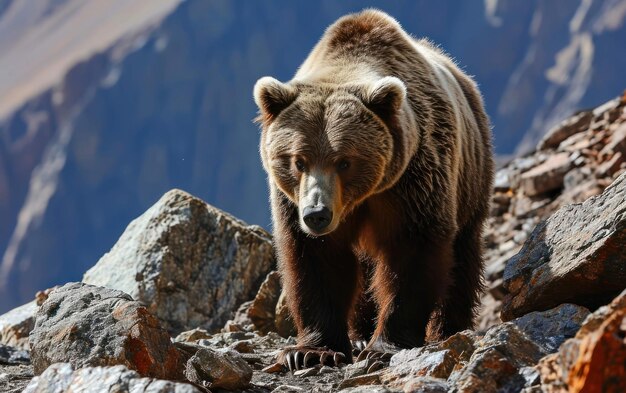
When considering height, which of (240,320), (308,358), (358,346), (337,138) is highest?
(337,138)

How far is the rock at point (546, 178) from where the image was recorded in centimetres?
1228

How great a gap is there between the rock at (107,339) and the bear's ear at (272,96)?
5.06ft

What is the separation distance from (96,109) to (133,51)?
508cm

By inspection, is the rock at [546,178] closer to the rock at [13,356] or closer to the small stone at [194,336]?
the small stone at [194,336]

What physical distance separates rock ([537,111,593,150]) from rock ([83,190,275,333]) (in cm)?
648

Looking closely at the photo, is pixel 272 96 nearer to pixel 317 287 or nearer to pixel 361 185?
pixel 361 185

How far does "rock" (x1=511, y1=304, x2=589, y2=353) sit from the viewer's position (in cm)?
399

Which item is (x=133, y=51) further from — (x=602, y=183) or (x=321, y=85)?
(x=321, y=85)

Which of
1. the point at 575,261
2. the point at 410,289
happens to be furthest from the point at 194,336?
the point at 575,261

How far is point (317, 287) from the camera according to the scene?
19.3ft

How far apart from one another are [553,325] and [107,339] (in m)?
1.95

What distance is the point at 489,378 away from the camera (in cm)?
343

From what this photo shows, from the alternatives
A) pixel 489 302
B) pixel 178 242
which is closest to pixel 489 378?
pixel 178 242

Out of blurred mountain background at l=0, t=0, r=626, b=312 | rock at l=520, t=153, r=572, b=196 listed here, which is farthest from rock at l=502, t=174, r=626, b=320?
blurred mountain background at l=0, t=0, r=626, b=312
